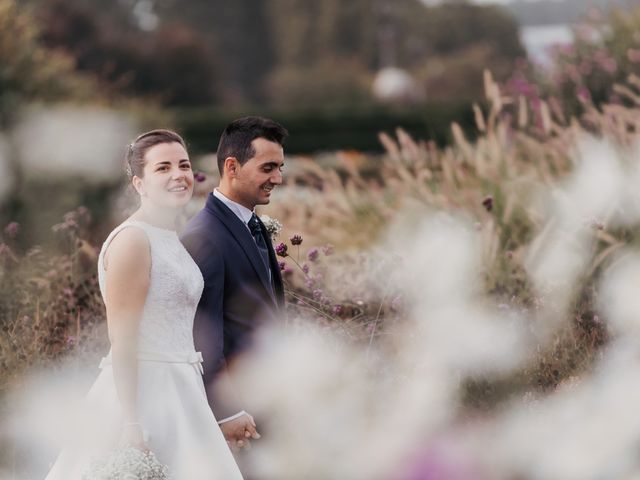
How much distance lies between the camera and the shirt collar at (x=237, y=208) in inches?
134

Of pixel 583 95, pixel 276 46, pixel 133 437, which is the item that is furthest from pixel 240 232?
pixel 276 46

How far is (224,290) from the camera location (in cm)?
339

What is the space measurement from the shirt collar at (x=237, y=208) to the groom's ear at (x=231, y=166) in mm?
82

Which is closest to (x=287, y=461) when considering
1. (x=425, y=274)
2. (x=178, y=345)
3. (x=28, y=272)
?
(x=178, y=345)

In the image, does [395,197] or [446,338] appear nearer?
[446,338]

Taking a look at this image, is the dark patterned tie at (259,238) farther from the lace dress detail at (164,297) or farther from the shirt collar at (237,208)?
the lace dress detail at (164,297)

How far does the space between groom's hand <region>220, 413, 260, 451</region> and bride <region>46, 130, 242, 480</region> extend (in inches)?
5.5

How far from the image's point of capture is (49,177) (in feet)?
28.7

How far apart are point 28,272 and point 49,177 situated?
3.40 m

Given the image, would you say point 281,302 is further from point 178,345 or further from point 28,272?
point 28,272

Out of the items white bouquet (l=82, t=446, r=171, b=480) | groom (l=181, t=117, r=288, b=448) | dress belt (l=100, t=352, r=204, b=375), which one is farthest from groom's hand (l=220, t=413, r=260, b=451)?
white bouquet (l=82, t=446, r=171, b=480)

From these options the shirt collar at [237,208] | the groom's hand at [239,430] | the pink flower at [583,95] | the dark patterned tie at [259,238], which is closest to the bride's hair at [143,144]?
the shirt collar at [237,208]

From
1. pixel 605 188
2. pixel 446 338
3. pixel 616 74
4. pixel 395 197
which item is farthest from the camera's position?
pixel 616 74

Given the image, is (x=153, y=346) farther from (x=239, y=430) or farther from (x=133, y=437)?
(x=239, y=430)
